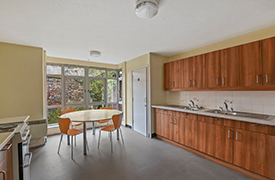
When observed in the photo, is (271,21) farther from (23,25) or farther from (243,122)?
(23,25)

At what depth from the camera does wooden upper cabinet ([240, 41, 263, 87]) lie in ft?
7.24

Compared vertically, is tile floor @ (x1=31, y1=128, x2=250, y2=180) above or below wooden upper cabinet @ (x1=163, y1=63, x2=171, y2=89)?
below

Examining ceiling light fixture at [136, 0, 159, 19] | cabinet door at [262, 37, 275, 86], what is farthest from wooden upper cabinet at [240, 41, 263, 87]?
ceiling light fixture at [136, 0, 159, 19]

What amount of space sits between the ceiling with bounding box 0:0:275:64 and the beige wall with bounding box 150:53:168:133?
0.86 m

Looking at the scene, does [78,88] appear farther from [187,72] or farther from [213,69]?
[213,69]

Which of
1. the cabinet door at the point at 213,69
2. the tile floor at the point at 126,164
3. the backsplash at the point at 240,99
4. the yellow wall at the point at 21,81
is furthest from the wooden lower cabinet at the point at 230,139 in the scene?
the yellow wall at the point at 21,81

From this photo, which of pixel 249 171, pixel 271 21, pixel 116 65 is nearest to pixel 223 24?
pixel 271 21

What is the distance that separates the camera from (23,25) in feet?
7.09

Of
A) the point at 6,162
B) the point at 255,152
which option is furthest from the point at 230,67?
the point at 6,162

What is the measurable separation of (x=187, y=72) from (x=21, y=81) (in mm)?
4334

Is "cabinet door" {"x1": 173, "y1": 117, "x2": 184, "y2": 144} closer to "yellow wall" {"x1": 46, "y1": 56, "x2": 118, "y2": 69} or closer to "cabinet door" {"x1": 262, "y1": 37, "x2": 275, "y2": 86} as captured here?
"cabinet door" {"x1": 262, "y1": 37, "x2": 275, "y2": 86}

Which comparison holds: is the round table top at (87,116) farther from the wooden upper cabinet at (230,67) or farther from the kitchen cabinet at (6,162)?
the wooden upper cabinet at (230,67)

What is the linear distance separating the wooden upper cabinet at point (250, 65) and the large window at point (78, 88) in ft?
14.5

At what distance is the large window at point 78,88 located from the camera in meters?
4.23
